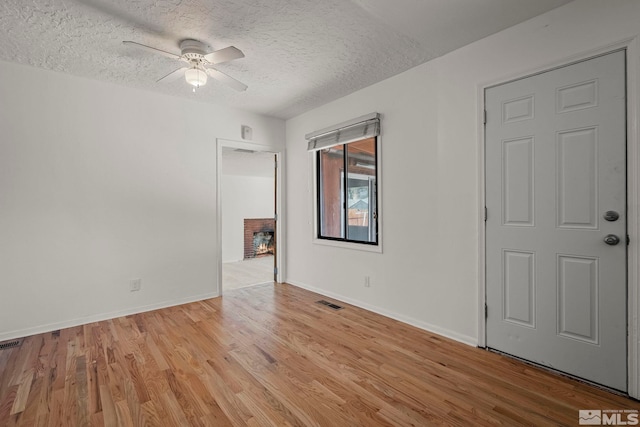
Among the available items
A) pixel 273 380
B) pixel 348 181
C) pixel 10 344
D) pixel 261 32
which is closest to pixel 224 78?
pixel 261 32

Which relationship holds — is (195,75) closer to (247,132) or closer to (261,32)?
(261,32)

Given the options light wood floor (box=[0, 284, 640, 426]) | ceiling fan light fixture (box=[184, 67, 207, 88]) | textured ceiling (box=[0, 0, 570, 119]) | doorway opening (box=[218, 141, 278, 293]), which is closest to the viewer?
light wood floor (box=[0, 284, 640, 426])

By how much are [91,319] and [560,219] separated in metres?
4.44

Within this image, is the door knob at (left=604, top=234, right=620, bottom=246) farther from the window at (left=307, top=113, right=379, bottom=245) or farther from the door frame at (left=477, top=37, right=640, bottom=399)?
the window at (left=307, top=113, right=379, bottom=245)

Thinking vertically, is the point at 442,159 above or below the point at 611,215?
above

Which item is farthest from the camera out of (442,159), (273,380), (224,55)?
(442,159)

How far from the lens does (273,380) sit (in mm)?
2098

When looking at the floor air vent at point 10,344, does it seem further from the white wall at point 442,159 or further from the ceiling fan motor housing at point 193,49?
the white wall at point 442,159

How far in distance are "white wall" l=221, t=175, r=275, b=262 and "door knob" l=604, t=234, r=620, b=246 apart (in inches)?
237

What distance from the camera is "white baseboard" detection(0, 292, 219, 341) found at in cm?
288

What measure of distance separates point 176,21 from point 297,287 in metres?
3.54

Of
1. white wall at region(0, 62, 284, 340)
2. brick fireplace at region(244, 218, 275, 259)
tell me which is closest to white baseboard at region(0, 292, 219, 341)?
white wall at region(0, 62, 284, 340)

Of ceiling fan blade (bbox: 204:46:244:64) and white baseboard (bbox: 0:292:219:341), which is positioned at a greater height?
ceiling fan blade (bbox: 204:46:244:64)

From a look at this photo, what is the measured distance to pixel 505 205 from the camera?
2.43 metres
